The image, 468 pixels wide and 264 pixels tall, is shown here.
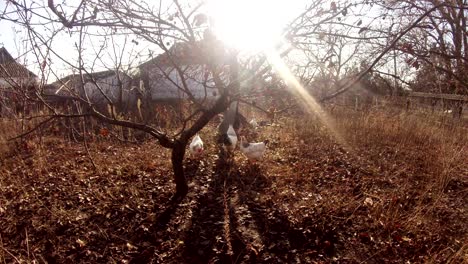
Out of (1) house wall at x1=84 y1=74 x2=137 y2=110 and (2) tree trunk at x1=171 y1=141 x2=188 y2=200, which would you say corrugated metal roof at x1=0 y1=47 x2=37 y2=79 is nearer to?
(1) house wall at x1=84 y1=74 x2=137 y2=110

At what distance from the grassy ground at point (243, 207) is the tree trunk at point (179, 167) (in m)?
0.10

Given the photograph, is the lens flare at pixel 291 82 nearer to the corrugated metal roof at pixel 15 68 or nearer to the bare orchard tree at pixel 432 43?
the bare orchard tree at pixel 432 43

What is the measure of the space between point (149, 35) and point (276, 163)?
2.75 m

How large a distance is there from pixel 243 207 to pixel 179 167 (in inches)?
29.7

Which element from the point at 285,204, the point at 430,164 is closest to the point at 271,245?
the point at 285,204

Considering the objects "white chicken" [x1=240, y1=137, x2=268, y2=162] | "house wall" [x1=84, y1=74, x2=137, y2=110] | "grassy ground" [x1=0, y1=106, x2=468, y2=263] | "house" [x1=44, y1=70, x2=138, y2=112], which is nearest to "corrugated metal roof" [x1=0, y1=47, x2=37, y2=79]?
"house" [x1=44, y1=70, x2=138, y2=112]

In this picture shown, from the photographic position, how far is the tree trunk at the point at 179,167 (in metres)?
→ 3.12

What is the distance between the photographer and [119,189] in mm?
3605

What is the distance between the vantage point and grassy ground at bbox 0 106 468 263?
2525 mm

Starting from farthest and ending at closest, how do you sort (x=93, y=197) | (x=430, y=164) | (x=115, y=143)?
1. (x=115, y=143)
2. (x=430, y=164)
3. (x=93, y=197)

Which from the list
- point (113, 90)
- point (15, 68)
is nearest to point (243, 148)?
point (15, 68)

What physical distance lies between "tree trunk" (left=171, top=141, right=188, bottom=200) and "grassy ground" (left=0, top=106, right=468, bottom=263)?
0.33ft

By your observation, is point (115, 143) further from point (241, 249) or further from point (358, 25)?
point (358, 25)

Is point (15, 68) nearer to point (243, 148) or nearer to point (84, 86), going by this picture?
point (84, 86)
